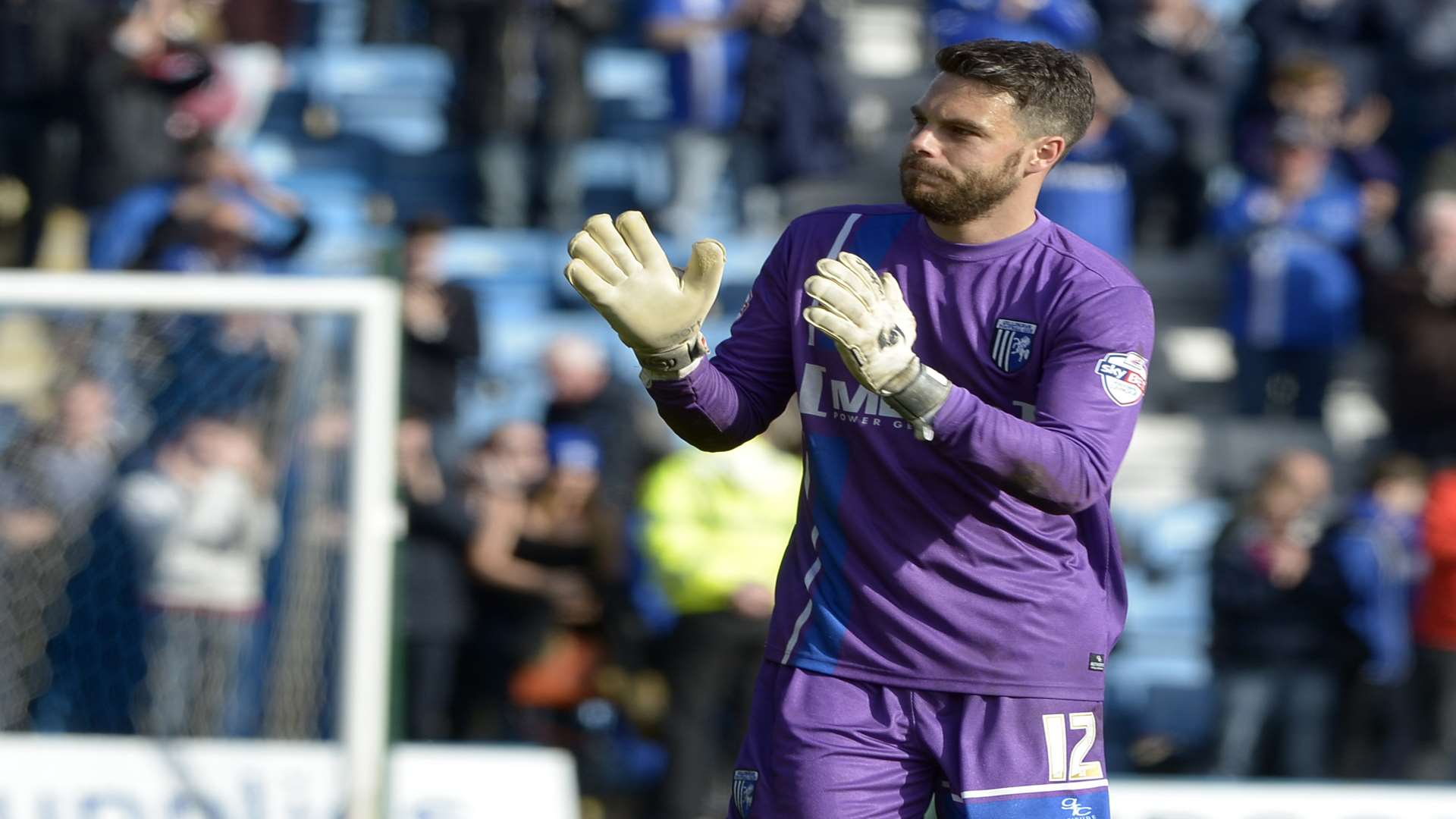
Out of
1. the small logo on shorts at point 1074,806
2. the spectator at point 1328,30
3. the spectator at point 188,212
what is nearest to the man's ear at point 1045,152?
the small logo on shorts at point 1074,806

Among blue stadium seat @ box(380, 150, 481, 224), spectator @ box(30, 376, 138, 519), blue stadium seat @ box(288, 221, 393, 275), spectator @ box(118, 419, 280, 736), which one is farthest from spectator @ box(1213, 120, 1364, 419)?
spectator @ box(30, 376, 138, 519)

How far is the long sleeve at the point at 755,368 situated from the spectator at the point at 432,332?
163 inches

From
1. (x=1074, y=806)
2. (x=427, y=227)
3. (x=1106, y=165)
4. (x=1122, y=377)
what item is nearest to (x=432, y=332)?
(x=427, y=227)

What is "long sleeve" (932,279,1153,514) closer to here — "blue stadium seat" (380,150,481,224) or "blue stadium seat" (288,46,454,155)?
"blue stadium seat" (380,150,481,224)

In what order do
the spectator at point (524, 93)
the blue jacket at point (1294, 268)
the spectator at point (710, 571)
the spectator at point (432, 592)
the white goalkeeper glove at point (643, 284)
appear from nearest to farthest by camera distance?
the white goalkeeper glove at point (643, 284), the spectator at point (710, 571), the spectator at point (432, 592), the blue jacket at point (1294, 268), the spectator at point (524, 93)

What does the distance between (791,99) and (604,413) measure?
2065 mm

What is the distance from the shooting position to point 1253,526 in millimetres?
7496

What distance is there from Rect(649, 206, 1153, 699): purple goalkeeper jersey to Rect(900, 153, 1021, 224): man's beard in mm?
82

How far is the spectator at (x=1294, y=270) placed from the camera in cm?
832

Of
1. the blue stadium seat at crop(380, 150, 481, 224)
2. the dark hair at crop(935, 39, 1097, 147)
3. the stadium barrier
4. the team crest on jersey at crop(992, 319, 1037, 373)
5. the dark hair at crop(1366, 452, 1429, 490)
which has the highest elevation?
the blue stadium seat at crop(380, 150, 481, 224)

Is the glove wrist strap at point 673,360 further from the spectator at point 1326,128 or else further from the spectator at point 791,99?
the spectator at point 1326,128

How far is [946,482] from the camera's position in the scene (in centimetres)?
→ 335

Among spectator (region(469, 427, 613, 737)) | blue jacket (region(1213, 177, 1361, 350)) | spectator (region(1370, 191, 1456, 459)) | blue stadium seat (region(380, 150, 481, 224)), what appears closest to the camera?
spectator (region(469, 427, 613, 737))

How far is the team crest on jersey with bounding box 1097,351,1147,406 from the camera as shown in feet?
10.5
